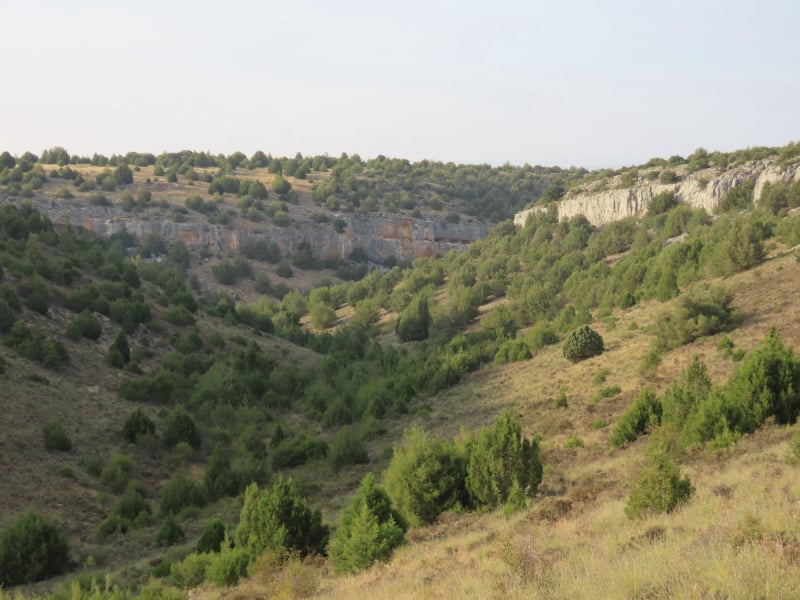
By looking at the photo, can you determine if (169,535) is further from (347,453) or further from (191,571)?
(347,453)

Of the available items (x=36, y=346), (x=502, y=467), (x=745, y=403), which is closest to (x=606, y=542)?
(x=502, y=467)

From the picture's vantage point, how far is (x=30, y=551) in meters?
15.9

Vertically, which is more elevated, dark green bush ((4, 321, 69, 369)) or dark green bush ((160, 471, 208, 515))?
dark green bush ((4, 321, 69, 369))

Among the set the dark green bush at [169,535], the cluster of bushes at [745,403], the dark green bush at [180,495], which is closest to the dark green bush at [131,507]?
the dark green bush at [180,495]

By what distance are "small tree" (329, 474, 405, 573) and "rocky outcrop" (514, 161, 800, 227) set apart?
47528 mm

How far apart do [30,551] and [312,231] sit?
2921 inches

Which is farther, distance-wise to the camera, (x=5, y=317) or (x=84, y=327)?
(x=84, y=327)

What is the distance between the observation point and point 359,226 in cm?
9281

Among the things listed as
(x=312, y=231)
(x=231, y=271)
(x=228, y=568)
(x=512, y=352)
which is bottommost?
(x=228, y=568)

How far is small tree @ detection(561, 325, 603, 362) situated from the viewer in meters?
33.7

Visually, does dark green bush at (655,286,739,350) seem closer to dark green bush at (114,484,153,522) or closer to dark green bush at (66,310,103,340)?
dark green bush at (114,484,153,522)

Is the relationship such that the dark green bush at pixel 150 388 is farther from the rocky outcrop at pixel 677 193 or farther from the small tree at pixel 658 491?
the rocky outcrop at pixel 677 193

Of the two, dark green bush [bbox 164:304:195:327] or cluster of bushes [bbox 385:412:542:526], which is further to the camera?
dark green bush [bbox 164:304:195:327]

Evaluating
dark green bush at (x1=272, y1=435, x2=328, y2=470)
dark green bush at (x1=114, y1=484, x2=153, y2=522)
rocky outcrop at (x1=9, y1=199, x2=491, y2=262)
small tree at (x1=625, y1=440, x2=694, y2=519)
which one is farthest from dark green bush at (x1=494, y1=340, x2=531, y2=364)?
rocky outcrop at (x1=9, y1=199, x2=491, y2=262)
